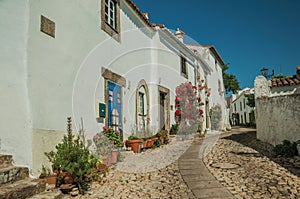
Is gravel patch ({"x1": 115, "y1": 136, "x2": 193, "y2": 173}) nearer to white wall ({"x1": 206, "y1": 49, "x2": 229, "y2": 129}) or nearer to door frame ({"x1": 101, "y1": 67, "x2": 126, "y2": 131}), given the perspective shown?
door frame ({"x1": 101, "y1": 67, "x2": 126, "y2": 131})

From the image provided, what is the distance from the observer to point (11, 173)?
3.77m

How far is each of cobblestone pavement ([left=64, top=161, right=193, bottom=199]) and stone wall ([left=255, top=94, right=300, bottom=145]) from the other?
11.8 feet

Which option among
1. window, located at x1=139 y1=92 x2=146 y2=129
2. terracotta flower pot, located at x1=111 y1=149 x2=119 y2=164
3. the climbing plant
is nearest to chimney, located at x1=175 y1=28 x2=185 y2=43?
the climbing plant

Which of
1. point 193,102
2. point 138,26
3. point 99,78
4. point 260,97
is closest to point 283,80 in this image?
point 260,97

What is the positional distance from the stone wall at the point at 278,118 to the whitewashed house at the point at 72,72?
4480 mm

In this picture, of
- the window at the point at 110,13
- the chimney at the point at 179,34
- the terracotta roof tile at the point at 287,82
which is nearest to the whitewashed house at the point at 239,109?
the chimney at the point at 179,34

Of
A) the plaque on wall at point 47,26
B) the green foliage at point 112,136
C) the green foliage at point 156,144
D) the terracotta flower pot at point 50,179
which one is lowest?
the terracotta flower pot at point 50,179

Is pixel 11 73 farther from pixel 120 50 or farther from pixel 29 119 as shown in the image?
pixel 120 50

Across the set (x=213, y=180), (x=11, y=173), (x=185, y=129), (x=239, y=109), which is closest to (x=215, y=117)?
(x=185, y=129)

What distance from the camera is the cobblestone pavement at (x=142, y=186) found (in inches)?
160

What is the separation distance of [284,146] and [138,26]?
7.01 metres

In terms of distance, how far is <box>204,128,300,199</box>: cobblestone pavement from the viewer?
12.8ft

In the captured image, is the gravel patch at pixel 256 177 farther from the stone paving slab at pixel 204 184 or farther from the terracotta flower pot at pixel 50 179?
the terracotta flower pot at pixel 50 179

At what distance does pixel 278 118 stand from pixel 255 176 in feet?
11.2
